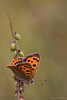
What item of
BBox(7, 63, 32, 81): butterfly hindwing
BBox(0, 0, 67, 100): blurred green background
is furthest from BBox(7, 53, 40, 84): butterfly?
BBox(0, 0, 67, 100): blurred green background

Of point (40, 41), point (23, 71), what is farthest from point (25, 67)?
point (40, 41)

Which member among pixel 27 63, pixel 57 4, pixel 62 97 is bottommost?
pixel 62 97

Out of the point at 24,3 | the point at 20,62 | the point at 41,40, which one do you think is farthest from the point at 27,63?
the point at 24,3

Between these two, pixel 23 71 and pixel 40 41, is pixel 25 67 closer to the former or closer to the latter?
pixel 23 71

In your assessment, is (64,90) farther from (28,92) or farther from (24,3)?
(24,3)

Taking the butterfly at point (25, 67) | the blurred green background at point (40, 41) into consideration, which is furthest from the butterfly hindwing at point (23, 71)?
the blurred green background at point (40, 41)

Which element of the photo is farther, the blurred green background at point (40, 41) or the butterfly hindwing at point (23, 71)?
the blurred green background at point (40, 41)

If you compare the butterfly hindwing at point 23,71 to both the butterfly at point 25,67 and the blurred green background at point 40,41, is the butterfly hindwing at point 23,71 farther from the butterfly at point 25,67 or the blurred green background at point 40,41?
the blurred green background at point 40,41
